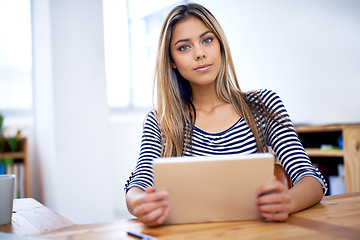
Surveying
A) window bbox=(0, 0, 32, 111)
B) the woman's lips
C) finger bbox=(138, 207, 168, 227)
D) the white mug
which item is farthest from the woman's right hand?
window bbox=(0, 0, 32, 111)

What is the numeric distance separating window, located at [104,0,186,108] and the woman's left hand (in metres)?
3.53

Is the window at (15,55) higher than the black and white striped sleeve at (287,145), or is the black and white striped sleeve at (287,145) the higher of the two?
the window at (15,55)

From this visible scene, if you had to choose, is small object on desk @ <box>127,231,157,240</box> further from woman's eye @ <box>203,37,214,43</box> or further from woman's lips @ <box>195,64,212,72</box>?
woman's eye @ <box>203,37,214,43</box>

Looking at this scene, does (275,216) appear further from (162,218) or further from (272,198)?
(162,218)

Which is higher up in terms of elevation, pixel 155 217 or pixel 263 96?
pixel 263 96

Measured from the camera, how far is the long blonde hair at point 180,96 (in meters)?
1.46

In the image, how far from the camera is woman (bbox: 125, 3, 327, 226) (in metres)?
1.39

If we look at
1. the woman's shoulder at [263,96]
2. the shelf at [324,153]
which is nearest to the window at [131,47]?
the shelf at [324,153]

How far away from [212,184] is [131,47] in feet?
12.4

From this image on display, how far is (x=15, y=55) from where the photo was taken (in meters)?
3.54

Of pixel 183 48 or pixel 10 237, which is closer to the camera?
pixel 10 237

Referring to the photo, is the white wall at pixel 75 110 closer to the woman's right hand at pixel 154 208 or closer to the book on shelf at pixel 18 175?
the book on shelf at pixel 18 175

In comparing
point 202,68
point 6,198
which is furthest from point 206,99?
point 6,198

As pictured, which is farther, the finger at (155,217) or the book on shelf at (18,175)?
the book on shelf at (18,175)
